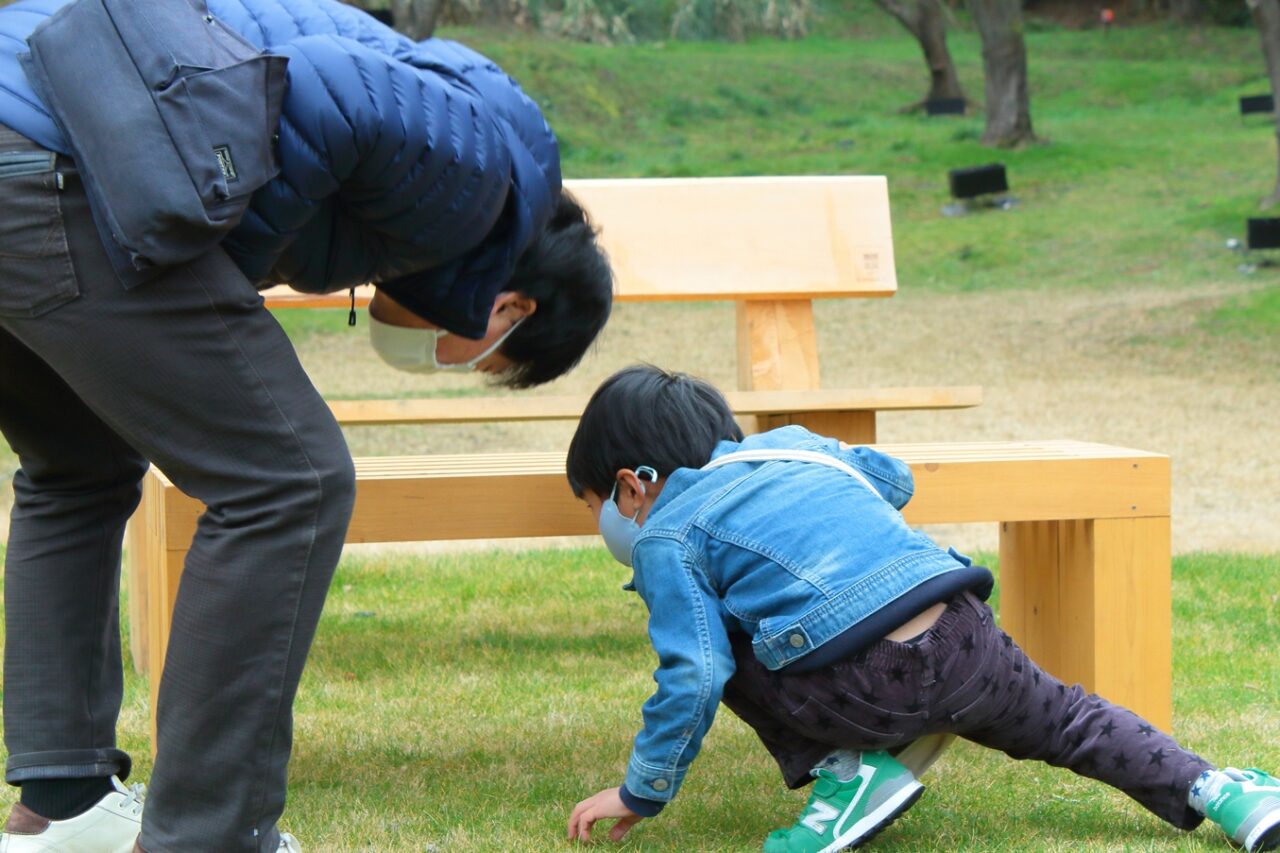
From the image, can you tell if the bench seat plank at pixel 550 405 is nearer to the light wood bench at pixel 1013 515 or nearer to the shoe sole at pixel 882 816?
the light wood bench at pixel 1013 515

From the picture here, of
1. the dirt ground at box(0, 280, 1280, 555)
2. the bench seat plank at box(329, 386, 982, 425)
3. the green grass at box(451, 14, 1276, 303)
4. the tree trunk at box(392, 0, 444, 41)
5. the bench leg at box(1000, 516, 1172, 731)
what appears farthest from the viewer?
the tree trunk at box(392, 0, 444, 41)

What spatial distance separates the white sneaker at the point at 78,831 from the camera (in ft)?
6.84

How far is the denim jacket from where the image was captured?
213cm

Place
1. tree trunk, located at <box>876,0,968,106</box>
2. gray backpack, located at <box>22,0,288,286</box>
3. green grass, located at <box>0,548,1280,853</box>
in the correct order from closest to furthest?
gray backpack, located at <box>22,0,288,286</box>
green grass, located at <box>0,548,1280,853</box>
tree trunk, located at <box>876,0,968,106</box>

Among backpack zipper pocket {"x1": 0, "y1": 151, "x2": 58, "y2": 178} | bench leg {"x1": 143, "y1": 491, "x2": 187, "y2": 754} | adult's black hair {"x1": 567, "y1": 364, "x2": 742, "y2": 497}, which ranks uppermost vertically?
backpack zipper pocket {"x1": 0, "y1": 151, "x2": 58, "y2": 178}

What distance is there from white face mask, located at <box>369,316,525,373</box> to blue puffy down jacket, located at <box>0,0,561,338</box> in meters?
0.09

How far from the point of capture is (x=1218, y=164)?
1653cm

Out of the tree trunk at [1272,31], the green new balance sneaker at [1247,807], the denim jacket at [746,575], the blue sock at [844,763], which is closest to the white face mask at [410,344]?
the denim jacket at [746,575]

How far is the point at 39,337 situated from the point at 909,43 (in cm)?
2844

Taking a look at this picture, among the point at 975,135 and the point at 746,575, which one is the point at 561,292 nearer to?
the point at 746,575

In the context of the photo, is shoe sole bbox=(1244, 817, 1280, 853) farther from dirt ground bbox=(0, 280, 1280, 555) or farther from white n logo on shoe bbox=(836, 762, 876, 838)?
dirt ground bbox=(0, 280, 1280, 555)

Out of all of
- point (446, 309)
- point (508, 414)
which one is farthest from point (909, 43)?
point (446, 309)

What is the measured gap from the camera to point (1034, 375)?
9500 millimetres

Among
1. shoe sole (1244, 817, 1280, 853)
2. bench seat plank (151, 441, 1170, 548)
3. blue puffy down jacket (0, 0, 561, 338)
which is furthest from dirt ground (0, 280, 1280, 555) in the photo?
blue puffy down jacket (0, 0, 561, 338)
